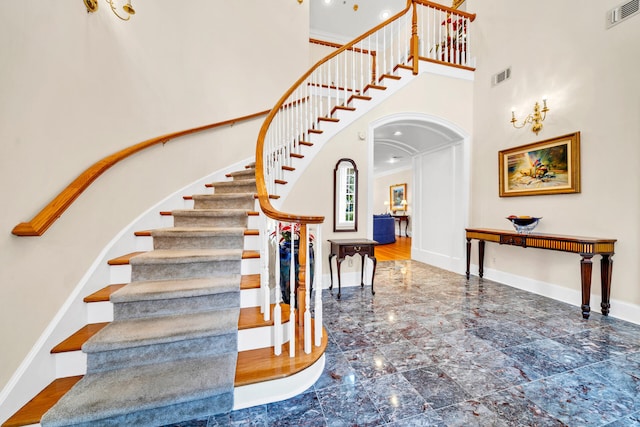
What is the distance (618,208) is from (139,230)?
15.7ft

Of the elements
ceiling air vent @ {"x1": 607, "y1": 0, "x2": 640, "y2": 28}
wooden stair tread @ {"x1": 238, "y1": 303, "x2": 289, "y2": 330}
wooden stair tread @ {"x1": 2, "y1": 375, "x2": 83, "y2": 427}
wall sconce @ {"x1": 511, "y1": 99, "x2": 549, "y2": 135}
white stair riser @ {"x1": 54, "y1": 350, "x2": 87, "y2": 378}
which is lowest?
wooden stair tread @ {"x1": 2, "y1": 375, "x2": 83, "y2": 427}

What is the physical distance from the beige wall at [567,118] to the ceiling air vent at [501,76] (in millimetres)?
82

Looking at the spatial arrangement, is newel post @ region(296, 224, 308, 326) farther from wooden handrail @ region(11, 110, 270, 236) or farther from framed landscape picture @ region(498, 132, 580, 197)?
framed landscape picture @ region(498, 132, 580, 197)

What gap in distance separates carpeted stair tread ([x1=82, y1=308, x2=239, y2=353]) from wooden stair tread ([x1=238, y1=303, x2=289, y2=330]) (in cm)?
5

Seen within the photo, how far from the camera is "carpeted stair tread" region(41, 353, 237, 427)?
1.25 meters

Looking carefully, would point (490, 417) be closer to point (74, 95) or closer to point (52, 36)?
point (74, 95)

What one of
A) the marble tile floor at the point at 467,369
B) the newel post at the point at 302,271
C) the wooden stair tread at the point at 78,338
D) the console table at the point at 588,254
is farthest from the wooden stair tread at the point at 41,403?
the console table at the point at 588,254

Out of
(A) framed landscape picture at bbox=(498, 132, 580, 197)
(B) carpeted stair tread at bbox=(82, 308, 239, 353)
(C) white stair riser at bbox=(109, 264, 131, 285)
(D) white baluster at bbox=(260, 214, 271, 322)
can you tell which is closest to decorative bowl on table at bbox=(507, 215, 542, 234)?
(A) framed landscape picture at bbox=(498, 132, 580, 197)

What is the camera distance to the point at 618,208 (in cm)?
266

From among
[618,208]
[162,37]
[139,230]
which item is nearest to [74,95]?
[139,230]

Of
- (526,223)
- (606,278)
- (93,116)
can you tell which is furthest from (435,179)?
(93,116)

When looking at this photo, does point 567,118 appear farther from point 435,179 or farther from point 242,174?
point 242,174

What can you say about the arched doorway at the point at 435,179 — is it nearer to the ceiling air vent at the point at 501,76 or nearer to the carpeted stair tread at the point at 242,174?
the ceiling air vent at the point at 501,76

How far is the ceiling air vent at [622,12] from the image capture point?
100 inches
